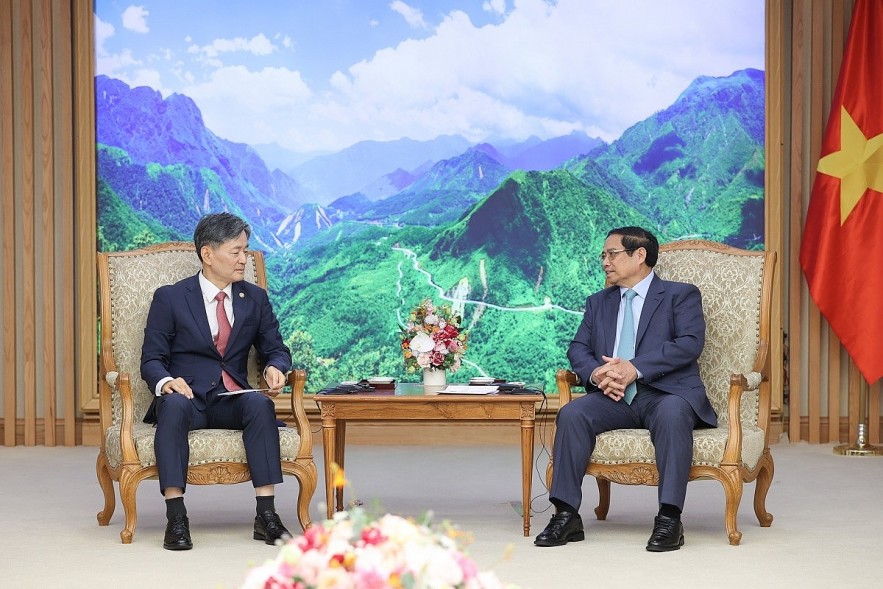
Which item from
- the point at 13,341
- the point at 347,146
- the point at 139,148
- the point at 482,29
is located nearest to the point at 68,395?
the point at 13,341

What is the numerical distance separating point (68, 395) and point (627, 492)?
11.6 ft

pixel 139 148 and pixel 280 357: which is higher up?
pixel 139 148

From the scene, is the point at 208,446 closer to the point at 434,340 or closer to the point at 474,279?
the point at 434,340

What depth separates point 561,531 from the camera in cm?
404

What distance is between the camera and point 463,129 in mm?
7535

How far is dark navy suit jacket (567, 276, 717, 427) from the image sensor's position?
4.26m

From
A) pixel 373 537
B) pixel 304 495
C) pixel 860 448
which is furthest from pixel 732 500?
pixel 860 448

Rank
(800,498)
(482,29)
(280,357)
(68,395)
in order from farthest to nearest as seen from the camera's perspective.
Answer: (482,29)
(68,395)
(800,498)
(280,357)

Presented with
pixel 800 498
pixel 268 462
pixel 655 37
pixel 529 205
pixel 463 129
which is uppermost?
pixel 655 37

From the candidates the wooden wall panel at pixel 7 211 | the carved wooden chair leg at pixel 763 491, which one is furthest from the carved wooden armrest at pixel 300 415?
the wooden wall panel at pixel 7 211

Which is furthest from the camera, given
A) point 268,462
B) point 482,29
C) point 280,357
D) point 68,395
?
point 482,29

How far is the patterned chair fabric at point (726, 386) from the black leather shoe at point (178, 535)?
4.26ft

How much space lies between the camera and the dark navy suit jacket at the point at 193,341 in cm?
431

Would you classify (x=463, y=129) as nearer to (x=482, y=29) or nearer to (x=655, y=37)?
(x=482, y=29)
